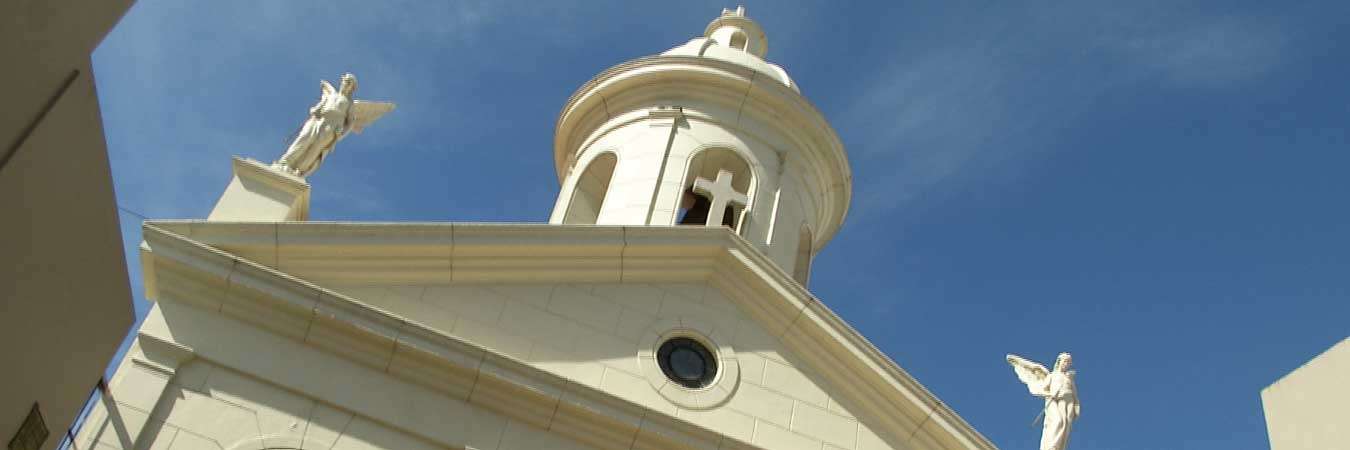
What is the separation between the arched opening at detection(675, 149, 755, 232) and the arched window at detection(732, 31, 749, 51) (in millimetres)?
5784

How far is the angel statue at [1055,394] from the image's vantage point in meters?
14.4

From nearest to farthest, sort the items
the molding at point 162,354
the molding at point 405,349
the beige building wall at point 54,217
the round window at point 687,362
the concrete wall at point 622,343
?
the beige building wall at point 54,217
the molding at point 162,354
the molding at point 405,349
the concrete wall at point 622,343
the round window at point 687,362

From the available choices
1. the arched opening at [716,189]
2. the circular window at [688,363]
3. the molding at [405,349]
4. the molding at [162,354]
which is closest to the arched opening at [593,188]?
the arched opening at [716,189]

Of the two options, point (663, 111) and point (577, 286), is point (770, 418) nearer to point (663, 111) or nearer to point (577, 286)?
point (577, 286)

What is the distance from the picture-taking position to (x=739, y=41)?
26.1 metres

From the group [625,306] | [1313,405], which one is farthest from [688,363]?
[1313,405]

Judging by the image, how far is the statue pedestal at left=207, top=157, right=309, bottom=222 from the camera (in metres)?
14.4

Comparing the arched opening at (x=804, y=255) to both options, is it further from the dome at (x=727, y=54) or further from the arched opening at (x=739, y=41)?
the arched opening at (x=739, y=41)

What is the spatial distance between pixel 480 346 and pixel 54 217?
22.2 ft

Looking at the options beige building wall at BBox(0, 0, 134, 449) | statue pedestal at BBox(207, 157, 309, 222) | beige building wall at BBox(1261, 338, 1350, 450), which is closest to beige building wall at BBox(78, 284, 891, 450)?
statue pedestal at BBox(207, 157, 309, 222)

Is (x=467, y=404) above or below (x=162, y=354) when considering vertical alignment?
above

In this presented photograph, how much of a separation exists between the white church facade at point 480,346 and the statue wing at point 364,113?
5.61 ft

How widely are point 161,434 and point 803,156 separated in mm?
13050

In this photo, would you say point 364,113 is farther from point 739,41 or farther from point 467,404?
point 739,41
